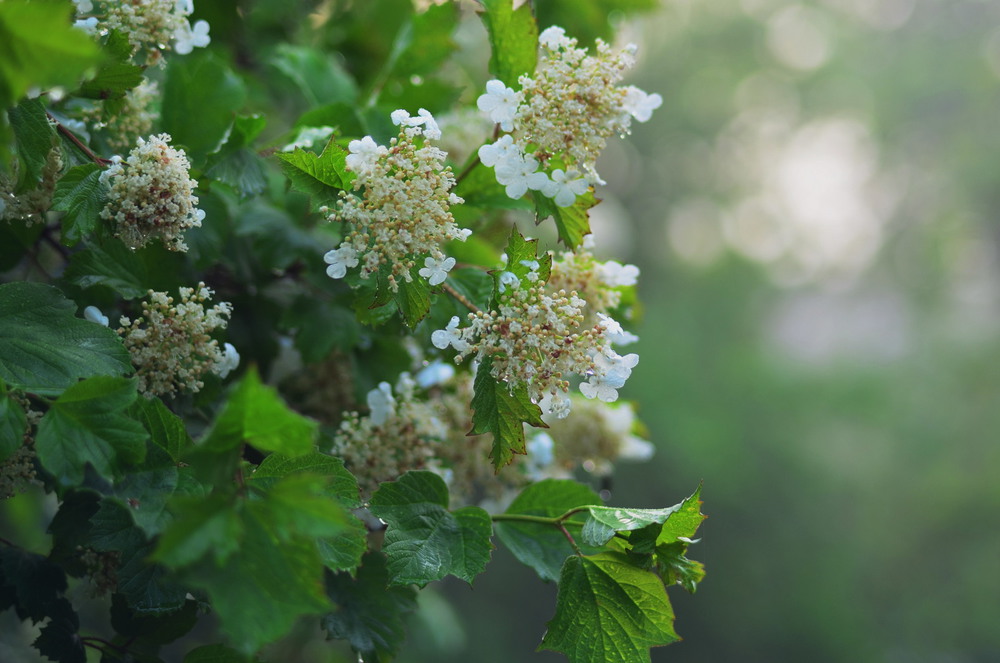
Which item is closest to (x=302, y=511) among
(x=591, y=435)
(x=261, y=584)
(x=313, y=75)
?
(x=261, y=584)

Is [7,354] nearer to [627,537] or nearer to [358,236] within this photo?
[358,236]

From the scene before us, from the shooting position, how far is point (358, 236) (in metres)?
0.52

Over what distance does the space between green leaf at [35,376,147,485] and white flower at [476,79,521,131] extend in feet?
0.99

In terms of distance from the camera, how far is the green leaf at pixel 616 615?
554 millimetres

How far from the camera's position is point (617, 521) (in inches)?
21.3

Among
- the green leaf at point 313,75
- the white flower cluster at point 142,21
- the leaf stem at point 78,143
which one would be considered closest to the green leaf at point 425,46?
the green leaf at point 313,75

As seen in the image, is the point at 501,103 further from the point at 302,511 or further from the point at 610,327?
the point at 302,511

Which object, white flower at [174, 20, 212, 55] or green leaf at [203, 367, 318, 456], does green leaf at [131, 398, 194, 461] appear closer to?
green leaf at [203, 367, 318, 456]

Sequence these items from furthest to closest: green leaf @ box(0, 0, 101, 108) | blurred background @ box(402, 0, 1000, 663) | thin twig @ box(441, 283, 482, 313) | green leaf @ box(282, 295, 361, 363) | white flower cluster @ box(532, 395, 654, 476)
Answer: blurred background @ box(402, 0, 1000, 663), white flower cluster @ box(532, 395, 654, 476), green leaf @ box(282, 295, 361, 363), thin twig @ box(441, 283, 482, 313), green leaf @ box(0, 0, 101, 108)

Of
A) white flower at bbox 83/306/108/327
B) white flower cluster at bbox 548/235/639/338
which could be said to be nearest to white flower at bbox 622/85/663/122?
white flower cluster at bbox 548/235/639/338

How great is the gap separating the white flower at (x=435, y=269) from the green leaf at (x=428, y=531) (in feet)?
0.53

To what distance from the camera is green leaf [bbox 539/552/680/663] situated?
1.82 ft

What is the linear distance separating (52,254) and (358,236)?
365 millimetres

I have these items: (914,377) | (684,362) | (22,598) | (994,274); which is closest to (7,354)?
(22,598)
